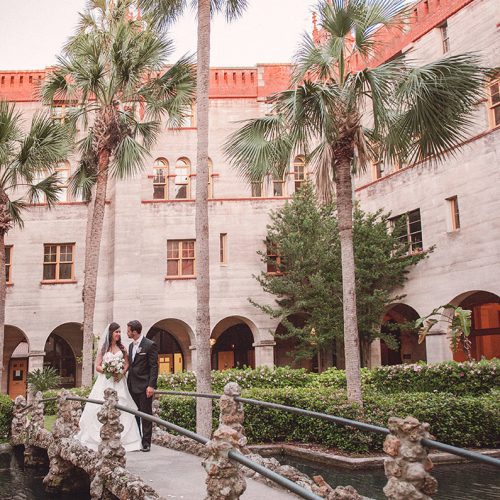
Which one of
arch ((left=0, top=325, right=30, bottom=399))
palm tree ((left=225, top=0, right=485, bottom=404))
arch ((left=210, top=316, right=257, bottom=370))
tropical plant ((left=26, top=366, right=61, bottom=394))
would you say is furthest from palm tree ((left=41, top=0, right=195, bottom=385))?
arch ((left=210, top=316, right=257, bottom=370))

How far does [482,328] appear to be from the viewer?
81.3 ft

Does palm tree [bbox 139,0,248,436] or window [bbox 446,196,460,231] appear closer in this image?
palm tree [bbox 139,0,248,436]

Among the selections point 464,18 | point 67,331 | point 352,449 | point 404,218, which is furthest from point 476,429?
point 67,331

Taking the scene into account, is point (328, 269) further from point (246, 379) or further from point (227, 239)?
point (246, 379)

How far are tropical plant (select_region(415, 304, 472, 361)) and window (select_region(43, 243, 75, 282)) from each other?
14.9m

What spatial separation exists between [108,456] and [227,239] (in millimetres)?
19221

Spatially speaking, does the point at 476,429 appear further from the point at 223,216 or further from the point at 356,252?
the point at 223,216

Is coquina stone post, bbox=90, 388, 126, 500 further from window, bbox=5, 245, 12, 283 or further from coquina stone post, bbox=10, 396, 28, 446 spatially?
window, bbox=5, 245, 12, 283

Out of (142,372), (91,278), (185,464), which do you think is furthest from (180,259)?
(185,464)

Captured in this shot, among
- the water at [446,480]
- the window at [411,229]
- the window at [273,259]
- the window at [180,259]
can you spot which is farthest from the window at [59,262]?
the water at [446,480]

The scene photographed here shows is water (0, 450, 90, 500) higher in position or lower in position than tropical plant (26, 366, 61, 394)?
lower

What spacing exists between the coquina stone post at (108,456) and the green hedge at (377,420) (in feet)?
18.2

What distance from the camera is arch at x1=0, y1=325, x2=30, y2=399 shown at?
93.4 feet

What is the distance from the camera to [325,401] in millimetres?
12828
